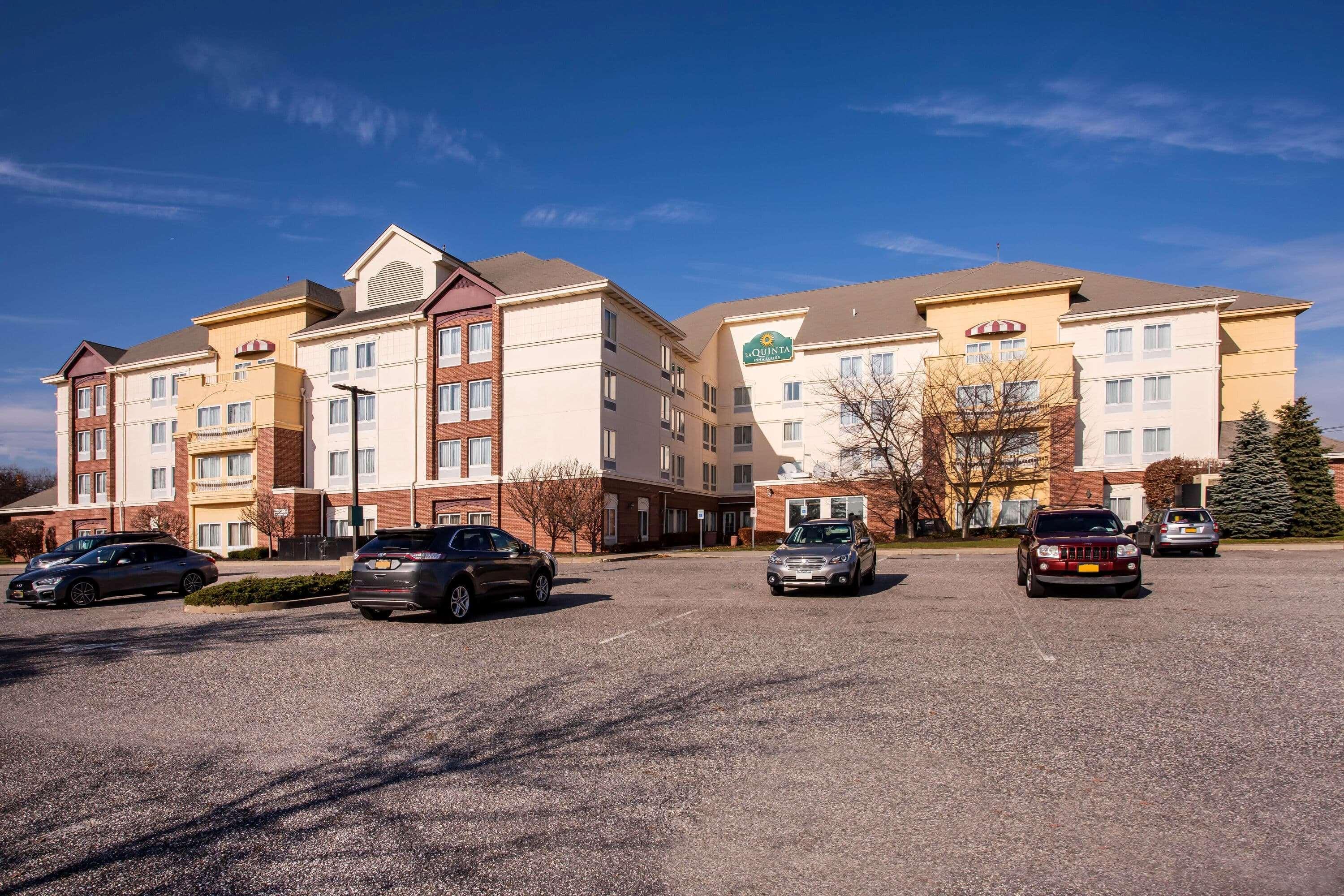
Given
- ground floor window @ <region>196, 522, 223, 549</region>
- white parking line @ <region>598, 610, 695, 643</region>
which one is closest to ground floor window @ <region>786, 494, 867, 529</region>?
white parking line @ <region>598, 610, 695, 643</region>

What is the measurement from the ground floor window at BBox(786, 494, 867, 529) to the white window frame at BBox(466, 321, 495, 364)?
1994 cm

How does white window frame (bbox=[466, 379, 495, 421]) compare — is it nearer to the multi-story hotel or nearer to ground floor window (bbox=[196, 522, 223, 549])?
the multi-story hotel

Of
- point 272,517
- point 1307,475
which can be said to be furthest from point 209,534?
point 1307,475

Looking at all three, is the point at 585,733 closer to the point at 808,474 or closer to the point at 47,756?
the point at 47,756

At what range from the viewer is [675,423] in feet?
163

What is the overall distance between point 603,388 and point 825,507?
16.1m

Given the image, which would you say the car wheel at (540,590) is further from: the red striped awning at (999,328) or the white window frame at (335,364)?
the red striped awning at (999,328)

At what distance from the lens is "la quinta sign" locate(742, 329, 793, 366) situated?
183ft

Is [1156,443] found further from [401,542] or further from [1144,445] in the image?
[401,542]

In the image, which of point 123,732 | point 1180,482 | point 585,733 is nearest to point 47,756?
point 123,732

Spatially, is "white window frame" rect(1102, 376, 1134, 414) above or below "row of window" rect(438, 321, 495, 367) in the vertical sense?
below

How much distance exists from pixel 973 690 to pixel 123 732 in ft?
26.6

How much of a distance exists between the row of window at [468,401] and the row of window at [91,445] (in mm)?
32178

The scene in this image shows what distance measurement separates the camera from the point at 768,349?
186 feet
